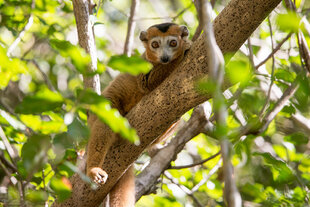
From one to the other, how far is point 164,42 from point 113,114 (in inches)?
154

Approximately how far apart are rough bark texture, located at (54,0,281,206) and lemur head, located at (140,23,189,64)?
3.35 feet

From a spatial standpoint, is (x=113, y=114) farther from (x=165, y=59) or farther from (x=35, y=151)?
(x=165, y=59)

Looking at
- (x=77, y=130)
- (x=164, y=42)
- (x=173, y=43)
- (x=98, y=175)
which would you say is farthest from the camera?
(x=164, y=42)

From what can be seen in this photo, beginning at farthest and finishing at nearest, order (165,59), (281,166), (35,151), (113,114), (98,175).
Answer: (165,59) → (98,175) → (281,166) → (35,151) → (113,114)

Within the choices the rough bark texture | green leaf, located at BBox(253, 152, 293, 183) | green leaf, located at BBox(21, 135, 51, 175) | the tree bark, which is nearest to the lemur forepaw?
the rough bark texture

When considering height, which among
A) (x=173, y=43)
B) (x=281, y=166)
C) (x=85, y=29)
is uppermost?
(x=85, y=29)

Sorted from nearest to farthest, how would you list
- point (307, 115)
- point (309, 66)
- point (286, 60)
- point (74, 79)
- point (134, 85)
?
point (309, 66) < point (134, 85) < point (286, 60) < point (307, 115) < point (74, 79)

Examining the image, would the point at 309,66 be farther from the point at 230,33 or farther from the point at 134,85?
the point at 134,85

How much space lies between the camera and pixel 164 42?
5.79 m

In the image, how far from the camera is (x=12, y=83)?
8.65m

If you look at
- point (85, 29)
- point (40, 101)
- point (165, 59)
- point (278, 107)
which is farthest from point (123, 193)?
point (40, 101)

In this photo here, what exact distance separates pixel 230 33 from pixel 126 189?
100 inches

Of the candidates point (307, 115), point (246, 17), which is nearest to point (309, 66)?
point (246, 17)

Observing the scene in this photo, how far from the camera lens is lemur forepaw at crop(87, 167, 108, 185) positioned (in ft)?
14.8
